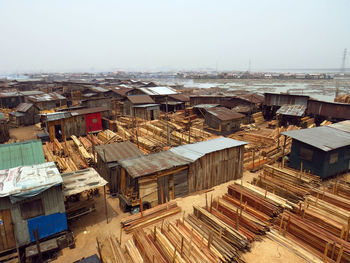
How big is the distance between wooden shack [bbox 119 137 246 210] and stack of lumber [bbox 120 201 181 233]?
77 cm

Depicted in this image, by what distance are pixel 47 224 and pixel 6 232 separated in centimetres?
168

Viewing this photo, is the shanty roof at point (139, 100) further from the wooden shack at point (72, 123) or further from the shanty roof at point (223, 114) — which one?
the shanty roof at point (223, 114)

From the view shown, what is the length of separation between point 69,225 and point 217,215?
8.71 m

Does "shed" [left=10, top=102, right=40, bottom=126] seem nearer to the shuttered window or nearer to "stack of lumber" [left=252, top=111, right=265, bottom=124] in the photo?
the shuttered window

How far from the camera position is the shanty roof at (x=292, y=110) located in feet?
113

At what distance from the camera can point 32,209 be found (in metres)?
10.7

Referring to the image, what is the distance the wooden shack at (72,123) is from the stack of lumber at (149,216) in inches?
796

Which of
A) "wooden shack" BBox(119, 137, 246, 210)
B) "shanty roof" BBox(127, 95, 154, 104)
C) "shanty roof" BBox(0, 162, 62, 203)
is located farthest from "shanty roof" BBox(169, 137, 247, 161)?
"shanty roof" BBox(127, 95, 154, 104)

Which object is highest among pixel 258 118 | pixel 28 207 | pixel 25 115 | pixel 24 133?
A: pixel 28 207

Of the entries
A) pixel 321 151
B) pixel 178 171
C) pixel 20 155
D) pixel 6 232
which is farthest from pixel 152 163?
pixel 321 151

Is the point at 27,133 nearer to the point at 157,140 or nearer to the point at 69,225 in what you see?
the point at 157,140

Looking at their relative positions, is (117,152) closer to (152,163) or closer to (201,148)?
(152,163)

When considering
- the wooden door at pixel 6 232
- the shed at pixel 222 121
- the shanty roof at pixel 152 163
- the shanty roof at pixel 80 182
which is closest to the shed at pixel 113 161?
the shanty roof at pixel 152 163

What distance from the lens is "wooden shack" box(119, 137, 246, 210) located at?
13.9m
